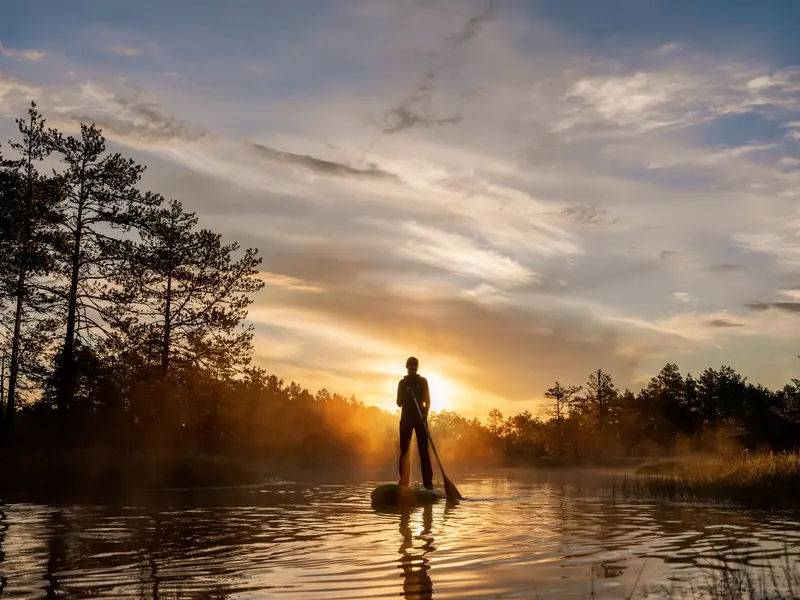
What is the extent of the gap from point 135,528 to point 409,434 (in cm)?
789

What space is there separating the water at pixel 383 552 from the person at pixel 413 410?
3185 millimetres

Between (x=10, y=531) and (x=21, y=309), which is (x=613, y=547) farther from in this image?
(x=21, y=309)

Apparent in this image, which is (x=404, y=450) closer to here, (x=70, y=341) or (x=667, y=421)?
(x=70, y=341)

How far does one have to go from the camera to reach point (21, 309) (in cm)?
3756

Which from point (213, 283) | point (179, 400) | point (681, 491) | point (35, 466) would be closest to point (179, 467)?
point (35, 466)

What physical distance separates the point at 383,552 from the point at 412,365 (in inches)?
371

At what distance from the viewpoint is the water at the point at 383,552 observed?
6773 millimetres

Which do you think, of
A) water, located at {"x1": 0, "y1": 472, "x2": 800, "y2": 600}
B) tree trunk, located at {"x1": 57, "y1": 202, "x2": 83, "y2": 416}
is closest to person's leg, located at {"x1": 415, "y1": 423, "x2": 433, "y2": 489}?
water, located at {"x1": 0, "y1": 472, "x2": 800, "y2": 600}

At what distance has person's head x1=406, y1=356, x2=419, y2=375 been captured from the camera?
18141 millimetres

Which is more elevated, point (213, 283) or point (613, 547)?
point (213, 283)

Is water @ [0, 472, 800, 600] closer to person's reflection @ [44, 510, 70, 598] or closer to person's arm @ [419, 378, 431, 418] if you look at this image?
person's reflection @ [44, 510, 70, 598]

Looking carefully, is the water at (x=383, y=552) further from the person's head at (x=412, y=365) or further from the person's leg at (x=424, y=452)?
the person's head at (x=412, y=365)

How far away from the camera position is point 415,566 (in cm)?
786

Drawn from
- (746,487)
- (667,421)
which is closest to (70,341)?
(746,487)
